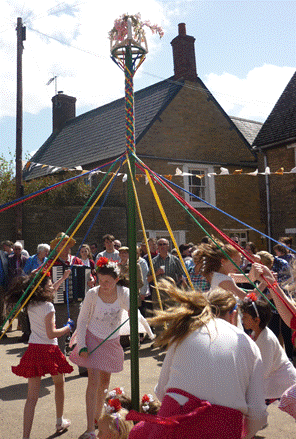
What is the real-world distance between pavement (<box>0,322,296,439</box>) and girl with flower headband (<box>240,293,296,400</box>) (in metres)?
0.74

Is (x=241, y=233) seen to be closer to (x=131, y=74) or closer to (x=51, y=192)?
(x=51, y=192)

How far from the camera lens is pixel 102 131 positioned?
1870 centimetres

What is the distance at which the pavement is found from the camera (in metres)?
3.78

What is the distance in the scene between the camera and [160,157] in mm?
15727

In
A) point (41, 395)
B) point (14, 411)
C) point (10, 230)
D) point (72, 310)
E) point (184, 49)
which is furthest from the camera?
point (184, 49)

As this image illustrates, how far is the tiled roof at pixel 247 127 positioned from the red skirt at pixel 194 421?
19.2 meters

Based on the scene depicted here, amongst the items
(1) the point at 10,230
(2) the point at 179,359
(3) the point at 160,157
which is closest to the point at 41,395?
(2) the point at 179,359

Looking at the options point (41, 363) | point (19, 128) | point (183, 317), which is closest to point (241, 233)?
point (19, 128)

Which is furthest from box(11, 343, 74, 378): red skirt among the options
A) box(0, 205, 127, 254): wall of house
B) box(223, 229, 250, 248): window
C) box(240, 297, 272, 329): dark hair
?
box(223, 229, 250, 248): window

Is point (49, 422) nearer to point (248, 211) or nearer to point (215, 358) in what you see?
point (215, 358)

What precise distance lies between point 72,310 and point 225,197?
12136mm

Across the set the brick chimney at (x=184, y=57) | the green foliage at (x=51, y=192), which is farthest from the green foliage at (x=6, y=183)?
the brick chimney at (x=184, y=57)

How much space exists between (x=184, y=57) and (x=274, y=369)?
15.9 metres

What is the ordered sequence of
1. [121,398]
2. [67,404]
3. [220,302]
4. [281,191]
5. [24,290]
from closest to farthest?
[220,302]
[121,398]
[24,290]
[67,404]
[281,191]
